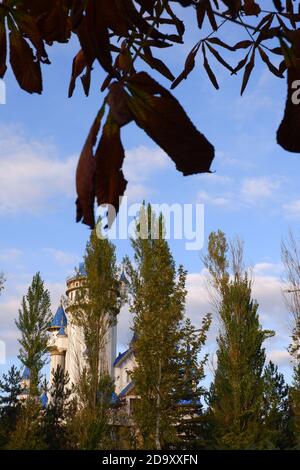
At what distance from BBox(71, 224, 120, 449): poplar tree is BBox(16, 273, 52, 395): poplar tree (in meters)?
1.35

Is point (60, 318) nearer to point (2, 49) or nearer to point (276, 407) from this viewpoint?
point (276, 407)

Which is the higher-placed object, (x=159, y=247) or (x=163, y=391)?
(x=159, y=247)

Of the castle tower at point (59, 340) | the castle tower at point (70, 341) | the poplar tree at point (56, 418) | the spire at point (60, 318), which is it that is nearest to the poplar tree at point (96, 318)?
the poplar tree at point (56, 418)

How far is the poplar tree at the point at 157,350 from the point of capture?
45.1 feet

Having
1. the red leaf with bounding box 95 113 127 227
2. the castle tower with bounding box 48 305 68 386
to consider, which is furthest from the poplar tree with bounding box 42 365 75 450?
the red leaf with bounding box 95 113 127 227

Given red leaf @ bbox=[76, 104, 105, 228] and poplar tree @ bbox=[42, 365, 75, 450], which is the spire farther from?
red leaf @ bbox=[76, 104, 105, 228]

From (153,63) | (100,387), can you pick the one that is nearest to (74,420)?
(100,387)

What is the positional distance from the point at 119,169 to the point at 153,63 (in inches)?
14.2

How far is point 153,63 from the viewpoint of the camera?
2.53 ft

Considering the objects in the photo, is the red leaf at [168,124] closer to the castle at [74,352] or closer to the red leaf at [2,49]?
the red leaf at [2,49]

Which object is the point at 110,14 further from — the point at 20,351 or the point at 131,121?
the point at 20,351

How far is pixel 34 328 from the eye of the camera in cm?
1756

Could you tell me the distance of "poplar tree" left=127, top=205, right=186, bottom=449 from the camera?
13750 millimetres

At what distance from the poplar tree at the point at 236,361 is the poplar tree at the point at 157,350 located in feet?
5.90
